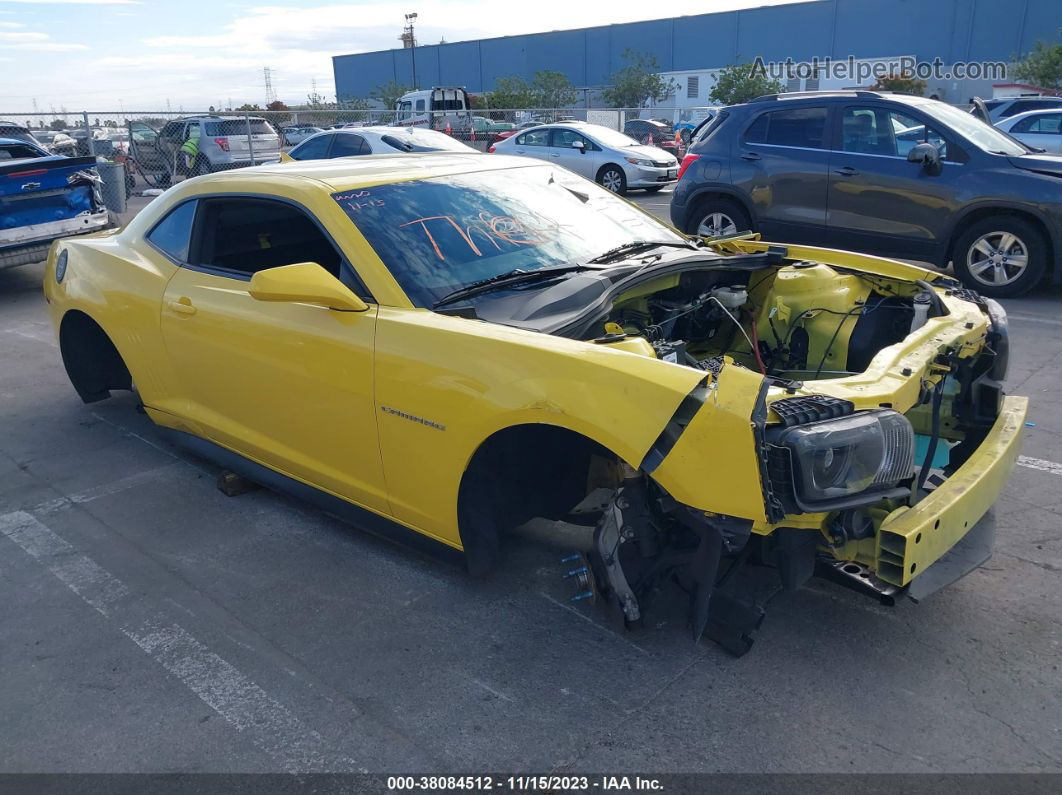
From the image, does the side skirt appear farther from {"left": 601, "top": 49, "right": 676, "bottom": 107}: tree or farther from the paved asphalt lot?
{"left": 601, "top": 49, "right": 676, "bottom": 107}: tree

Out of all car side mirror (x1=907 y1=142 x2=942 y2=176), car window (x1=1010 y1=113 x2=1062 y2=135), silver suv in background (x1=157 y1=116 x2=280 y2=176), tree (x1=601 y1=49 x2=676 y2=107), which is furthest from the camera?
tree (x1=601 y1=49 x2=676 y2=107)

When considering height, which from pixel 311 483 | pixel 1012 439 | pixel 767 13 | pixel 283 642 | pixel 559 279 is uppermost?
pixel 767 13

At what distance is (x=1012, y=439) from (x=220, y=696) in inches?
114

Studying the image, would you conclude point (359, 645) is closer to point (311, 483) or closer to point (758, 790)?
point (311, 483)

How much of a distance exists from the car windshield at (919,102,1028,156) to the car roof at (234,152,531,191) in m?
5.40

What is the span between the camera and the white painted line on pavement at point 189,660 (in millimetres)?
2510

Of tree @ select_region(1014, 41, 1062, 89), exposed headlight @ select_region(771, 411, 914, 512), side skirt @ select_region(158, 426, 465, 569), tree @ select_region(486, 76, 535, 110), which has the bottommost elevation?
side skirt @ select_region(158, 426, 465, 569)

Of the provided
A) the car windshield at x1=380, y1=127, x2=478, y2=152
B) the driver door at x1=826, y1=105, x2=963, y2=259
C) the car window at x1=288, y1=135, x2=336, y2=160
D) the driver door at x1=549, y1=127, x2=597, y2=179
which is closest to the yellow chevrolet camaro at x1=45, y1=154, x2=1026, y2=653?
the driver door at x1=826, y1=105, x2=963, y2=259

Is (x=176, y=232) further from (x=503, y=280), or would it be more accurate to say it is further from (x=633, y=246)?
(x=633, y=246)

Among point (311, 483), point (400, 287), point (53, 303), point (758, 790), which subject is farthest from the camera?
point (53, 303)

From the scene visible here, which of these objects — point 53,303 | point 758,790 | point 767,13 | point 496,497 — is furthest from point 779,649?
point 767,13

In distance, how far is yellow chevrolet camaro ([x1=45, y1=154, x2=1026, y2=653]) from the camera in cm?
244

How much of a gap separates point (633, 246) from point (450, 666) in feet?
6.66

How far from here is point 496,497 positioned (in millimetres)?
3094
